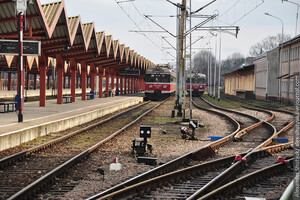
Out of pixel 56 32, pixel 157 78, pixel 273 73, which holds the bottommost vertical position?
pixel 157 78

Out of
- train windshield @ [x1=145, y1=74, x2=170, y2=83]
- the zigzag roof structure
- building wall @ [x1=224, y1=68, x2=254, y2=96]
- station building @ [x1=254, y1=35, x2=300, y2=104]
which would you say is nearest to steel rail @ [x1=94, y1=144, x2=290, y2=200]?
the zigzag roof structure

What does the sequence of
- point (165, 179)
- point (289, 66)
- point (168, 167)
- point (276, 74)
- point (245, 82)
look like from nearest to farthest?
point (165, 179)
point (168, 167)
point (289, 66)
point (276, 74)
point (245, 82)

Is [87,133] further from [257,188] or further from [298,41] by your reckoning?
[298,41]

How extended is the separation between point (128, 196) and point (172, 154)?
4.67 metres

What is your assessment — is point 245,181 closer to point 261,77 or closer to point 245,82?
point 261,77

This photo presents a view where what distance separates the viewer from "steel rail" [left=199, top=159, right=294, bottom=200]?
22.5 feet

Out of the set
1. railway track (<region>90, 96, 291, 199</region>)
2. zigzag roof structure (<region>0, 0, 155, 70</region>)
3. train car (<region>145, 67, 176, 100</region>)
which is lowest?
railway track (<region>90, 96, 291, 199</region>)

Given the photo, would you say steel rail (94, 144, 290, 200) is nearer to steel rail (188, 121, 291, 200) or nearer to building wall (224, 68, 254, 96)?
steel rail (188, 121, 291, 200)

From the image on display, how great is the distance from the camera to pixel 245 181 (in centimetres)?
802

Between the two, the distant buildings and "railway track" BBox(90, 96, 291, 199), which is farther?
the distant buildings

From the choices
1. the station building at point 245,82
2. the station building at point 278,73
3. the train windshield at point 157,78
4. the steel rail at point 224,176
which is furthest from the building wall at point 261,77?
the steel rail at point 224,176

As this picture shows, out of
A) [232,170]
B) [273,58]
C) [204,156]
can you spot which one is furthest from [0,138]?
[273,58]

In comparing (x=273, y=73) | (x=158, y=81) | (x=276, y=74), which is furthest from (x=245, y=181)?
(x=273, y=73)

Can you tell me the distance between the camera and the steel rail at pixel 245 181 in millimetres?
6857
